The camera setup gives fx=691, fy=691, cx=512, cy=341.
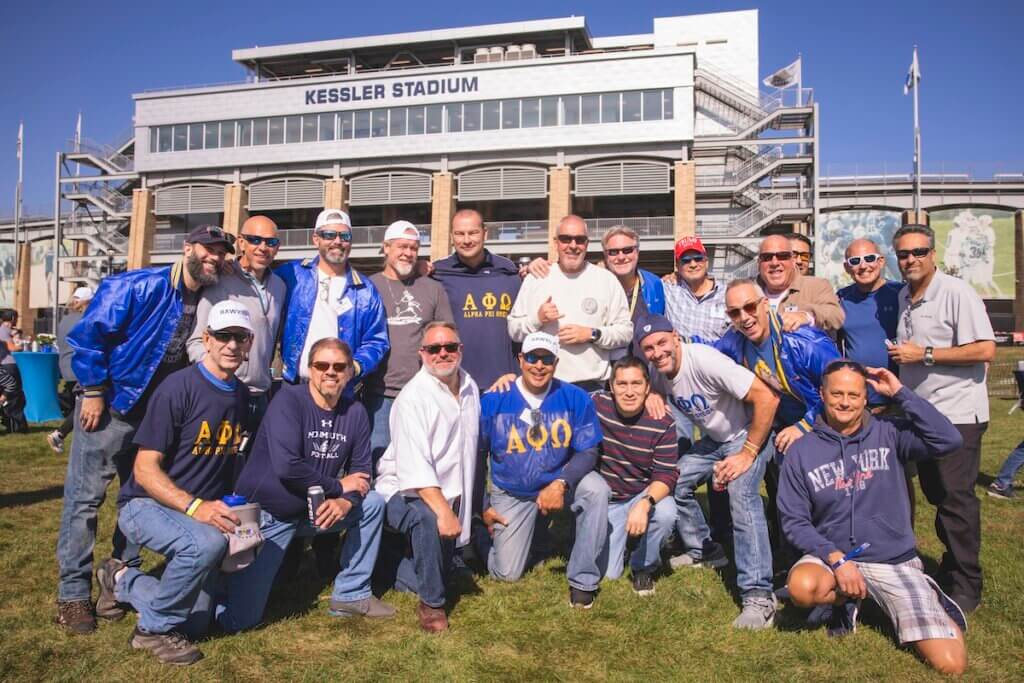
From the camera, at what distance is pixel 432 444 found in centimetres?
469

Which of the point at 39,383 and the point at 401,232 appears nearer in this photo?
the point at 401,232

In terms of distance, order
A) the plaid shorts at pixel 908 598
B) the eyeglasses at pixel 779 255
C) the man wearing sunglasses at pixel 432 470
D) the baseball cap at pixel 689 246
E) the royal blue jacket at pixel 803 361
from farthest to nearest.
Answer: the baseball cap at pixel 689 246 → the eyeglasses at pixel 779 255 → the royal blue jacket at pixel 803 361 → the man wearing sunglasses at pixel 432 470 → the plaid shorts at pixel 908 598

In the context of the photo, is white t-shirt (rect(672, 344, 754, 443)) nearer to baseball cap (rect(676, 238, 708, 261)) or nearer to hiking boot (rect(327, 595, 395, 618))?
baseball cap (rect(676, 238, 708, 261))

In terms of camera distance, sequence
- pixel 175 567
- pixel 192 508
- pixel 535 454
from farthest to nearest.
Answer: pixel 535 454
pixel 192 508
pixel 175 567

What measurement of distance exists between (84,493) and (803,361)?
4.75 meters

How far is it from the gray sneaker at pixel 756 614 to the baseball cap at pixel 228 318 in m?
3.58

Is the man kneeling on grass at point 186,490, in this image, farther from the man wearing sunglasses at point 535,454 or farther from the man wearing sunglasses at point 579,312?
the man wearing sunglasses at point 579,312

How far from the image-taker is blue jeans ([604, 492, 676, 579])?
198 inches

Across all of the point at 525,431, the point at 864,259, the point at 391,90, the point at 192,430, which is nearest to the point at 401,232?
the point at 525,431

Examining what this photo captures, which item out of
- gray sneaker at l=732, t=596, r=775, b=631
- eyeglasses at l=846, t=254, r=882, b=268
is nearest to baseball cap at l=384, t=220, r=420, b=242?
eyeglasses at l=846, t=254, r=882, b=268

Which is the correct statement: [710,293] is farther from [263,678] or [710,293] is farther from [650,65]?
[650,65]

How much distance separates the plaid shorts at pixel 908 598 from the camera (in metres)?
3.87

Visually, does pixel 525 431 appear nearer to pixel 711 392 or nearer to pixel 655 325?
pixel 655 325

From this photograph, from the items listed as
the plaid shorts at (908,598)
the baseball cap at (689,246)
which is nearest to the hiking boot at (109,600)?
the plaid shorts at (908,598)
